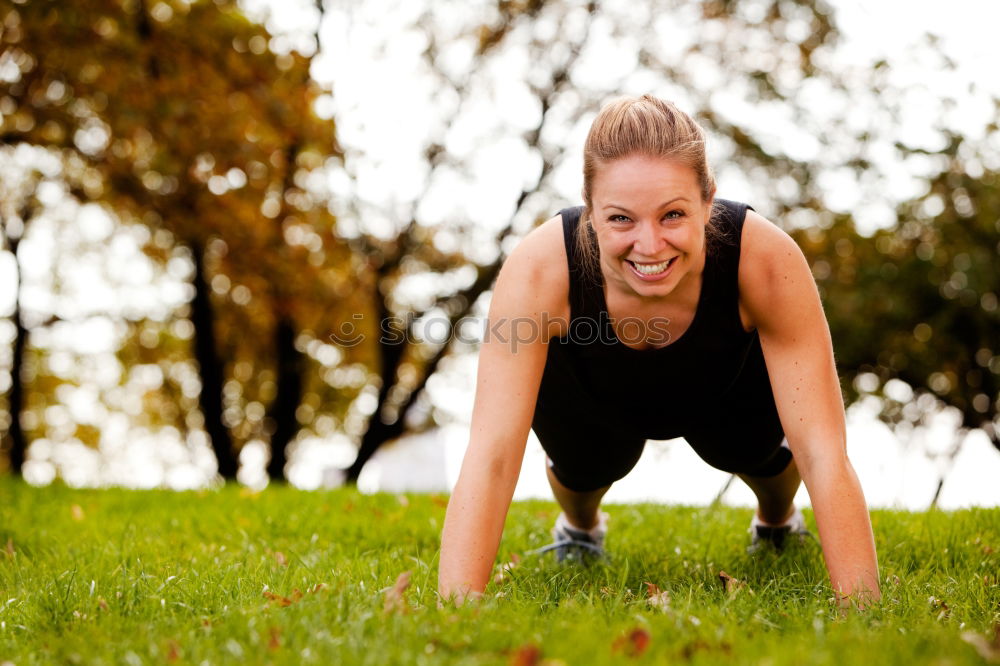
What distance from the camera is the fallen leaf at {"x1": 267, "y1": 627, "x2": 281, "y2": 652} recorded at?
85.2 inches

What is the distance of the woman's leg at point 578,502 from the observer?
3.83m

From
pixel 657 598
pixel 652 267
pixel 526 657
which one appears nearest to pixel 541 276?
pixel 652 267

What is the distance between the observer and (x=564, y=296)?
3.06 meters

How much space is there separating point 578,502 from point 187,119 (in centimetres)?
589

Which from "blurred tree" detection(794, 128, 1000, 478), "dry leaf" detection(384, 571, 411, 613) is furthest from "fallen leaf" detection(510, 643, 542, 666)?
"blurred tree" detection(794, 128, 1000, 478)

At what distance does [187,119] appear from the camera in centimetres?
798

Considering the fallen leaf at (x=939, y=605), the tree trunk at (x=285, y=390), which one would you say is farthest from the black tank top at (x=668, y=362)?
the tree trunk at (x=285, y=390)

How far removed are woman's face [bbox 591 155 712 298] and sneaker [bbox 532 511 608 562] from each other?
1498 mm

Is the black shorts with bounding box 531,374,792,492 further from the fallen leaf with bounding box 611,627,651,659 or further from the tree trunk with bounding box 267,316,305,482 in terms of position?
the tree trunk with bounding box 267,316,305,482

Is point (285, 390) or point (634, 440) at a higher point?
point (634, 440)

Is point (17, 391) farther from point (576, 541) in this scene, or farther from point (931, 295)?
point (931, 295)

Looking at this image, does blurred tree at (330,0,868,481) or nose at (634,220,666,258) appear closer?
nose at (634,220,666,258)

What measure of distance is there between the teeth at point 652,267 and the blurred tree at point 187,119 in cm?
578

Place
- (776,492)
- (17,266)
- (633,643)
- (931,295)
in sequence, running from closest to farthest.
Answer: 1. (633,643)
2. (776,492)
3. (931,295)
4. (17,266)
